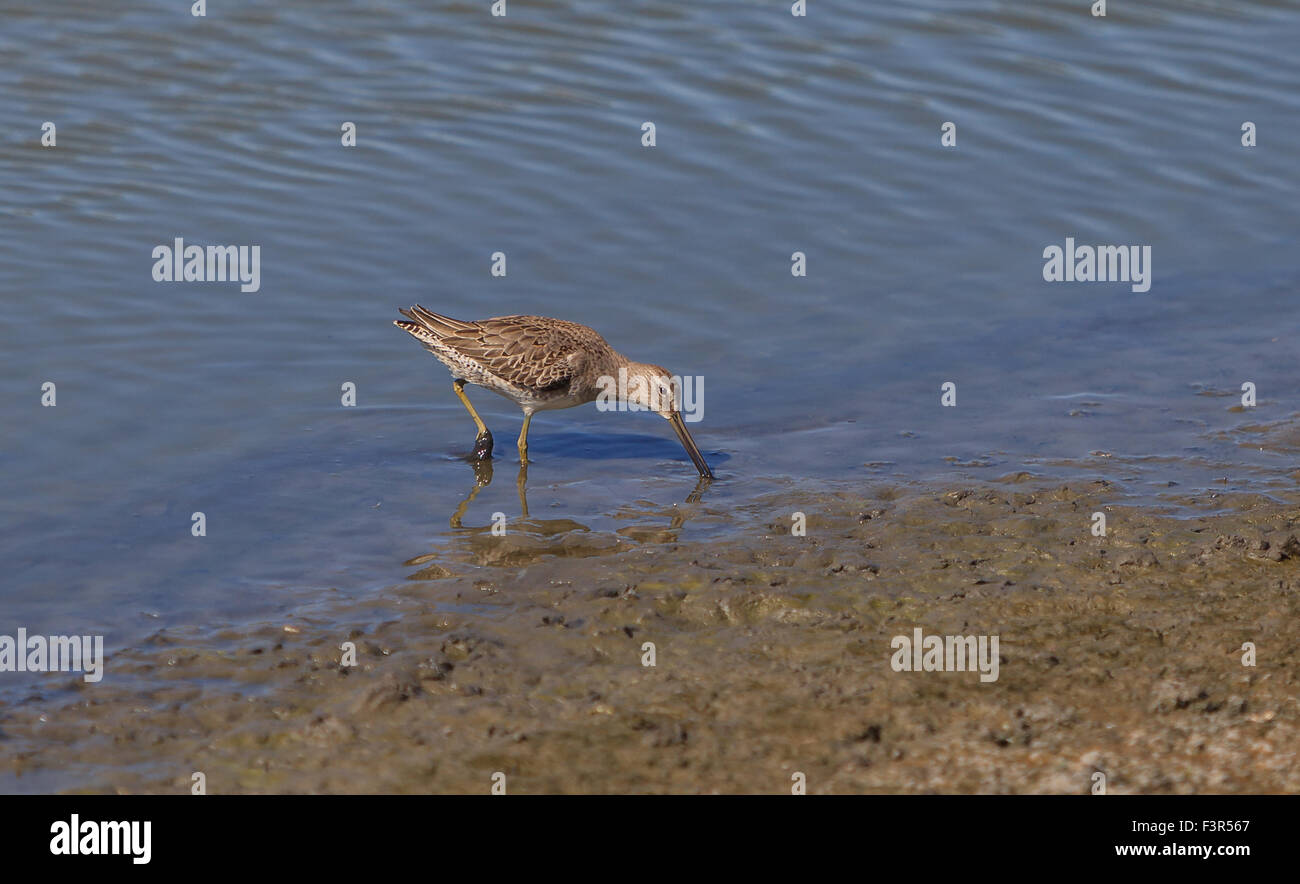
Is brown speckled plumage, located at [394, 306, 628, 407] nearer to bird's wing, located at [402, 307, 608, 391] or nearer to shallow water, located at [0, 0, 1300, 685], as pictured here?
bird's wing, located at [402, 307, 608, 391]

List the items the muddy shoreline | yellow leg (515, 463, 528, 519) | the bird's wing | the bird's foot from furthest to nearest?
the bird's foot → the bird's wing → yellow leg (515, 463, 528, 519) → the muddy shoreline

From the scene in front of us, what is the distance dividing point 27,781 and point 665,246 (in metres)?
8.58

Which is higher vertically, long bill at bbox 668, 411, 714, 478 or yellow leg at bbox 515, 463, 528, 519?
long bill at bbox 668, 411, 714, 478

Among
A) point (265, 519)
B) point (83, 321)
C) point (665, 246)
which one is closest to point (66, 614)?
point (265, 519)

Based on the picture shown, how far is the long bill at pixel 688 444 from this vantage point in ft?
35.3

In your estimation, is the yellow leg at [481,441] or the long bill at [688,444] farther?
the yellow leg at [481,441]

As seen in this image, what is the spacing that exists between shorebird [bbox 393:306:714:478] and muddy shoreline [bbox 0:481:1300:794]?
6.23 feet

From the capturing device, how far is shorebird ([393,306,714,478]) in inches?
432

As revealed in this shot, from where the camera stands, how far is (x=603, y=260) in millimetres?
13906

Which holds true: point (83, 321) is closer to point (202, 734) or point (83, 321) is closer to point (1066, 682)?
point (202, 734)

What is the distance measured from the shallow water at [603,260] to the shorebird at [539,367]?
397mm

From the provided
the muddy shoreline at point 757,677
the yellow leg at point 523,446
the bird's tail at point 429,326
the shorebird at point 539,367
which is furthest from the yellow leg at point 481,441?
the muddy shoreline at point 757,677

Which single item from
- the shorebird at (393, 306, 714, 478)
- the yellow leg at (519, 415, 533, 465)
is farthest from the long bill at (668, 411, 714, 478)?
the yellow leg at (519, 415, 533, 465)

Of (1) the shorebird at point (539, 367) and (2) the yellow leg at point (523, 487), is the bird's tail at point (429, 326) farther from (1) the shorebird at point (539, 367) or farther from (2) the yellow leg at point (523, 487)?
(2) the yellow leg at point (523, 487)
